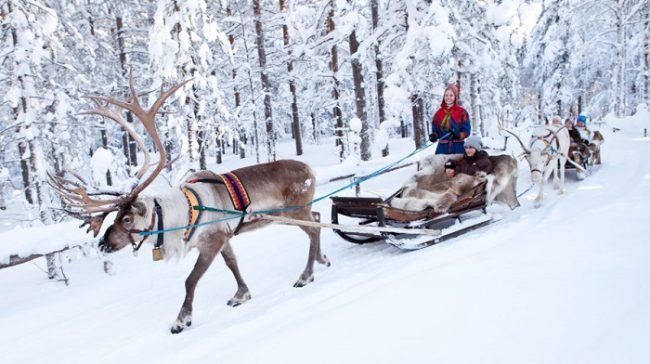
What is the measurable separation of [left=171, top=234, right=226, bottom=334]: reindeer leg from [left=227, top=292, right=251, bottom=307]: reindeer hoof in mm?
516

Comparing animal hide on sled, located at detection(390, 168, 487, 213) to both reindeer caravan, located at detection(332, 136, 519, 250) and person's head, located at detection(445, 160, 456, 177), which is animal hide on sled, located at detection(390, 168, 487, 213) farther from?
person's head, located at detection(445, 160, 456, 177)

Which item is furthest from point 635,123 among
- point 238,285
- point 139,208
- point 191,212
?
point 139,208

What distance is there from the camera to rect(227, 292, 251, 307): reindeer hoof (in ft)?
16.1

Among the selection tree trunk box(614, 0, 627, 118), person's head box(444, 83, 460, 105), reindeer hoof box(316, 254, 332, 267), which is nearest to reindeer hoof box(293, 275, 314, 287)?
reindeer hoof box(316, 254, 332, 267)

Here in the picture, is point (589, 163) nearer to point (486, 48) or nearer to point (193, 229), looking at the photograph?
point (486, 48)

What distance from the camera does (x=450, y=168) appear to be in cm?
722

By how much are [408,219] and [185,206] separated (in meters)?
3.00

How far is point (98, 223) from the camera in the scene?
441 cm

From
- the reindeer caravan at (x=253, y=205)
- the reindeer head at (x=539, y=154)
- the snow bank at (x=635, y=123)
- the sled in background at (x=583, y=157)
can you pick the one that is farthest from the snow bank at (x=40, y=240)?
the snow bank at (x=635, y=123)

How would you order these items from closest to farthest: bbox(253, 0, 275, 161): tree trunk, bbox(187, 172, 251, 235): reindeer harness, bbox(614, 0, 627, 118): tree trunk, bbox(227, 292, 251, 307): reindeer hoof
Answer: bbox(227, 292, 251, 307): reindeer hoof
bbox(187, 172, 251, 235): reindeer harness
bbox(253, 0, 275, 161): tree trunk
bbox(614, 0, 627, 118): tree trunk

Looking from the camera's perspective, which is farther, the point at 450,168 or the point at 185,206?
the point at 450,168

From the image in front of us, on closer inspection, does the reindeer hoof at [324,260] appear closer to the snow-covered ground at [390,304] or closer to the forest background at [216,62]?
the snow-covered ground at [390,304]

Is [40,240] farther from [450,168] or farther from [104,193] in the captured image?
[450,168]

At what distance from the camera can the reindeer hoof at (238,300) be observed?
490 centimetres
